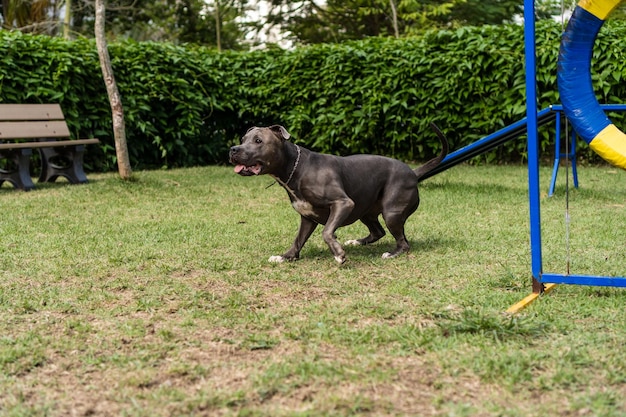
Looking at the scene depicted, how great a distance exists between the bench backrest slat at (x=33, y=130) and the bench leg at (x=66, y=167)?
0.23 meters

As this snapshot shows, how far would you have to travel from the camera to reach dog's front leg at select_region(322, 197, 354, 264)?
17.1ft

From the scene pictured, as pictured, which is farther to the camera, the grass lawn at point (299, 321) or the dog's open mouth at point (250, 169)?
the dog's open mouth at point (250, 169)

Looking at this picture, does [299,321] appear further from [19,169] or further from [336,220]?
[19,169]

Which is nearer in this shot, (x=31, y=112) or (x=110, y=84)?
(x=110, y=84)

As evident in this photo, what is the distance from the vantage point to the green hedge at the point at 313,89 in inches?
428

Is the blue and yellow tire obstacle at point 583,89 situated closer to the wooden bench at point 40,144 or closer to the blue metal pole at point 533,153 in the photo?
the blue metal pole at point 533,153

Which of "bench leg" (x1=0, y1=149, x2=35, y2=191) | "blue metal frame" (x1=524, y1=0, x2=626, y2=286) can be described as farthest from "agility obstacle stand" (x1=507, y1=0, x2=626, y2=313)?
"bench leg" (x1=0, y1=149, x2=35, y2=191)

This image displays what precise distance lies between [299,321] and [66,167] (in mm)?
7275

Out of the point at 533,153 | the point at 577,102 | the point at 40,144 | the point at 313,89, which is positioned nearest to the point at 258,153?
the point at 533,153

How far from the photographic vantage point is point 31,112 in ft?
32.8

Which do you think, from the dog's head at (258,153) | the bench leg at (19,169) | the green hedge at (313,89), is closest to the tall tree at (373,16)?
the green hedge at (313,89)

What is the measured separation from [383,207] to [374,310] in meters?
1.70

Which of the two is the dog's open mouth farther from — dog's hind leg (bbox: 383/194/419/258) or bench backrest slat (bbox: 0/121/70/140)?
bench backrest slat (bbox: 0/121/70/140)

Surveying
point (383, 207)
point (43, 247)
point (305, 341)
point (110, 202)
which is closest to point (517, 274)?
point (383, 207)
